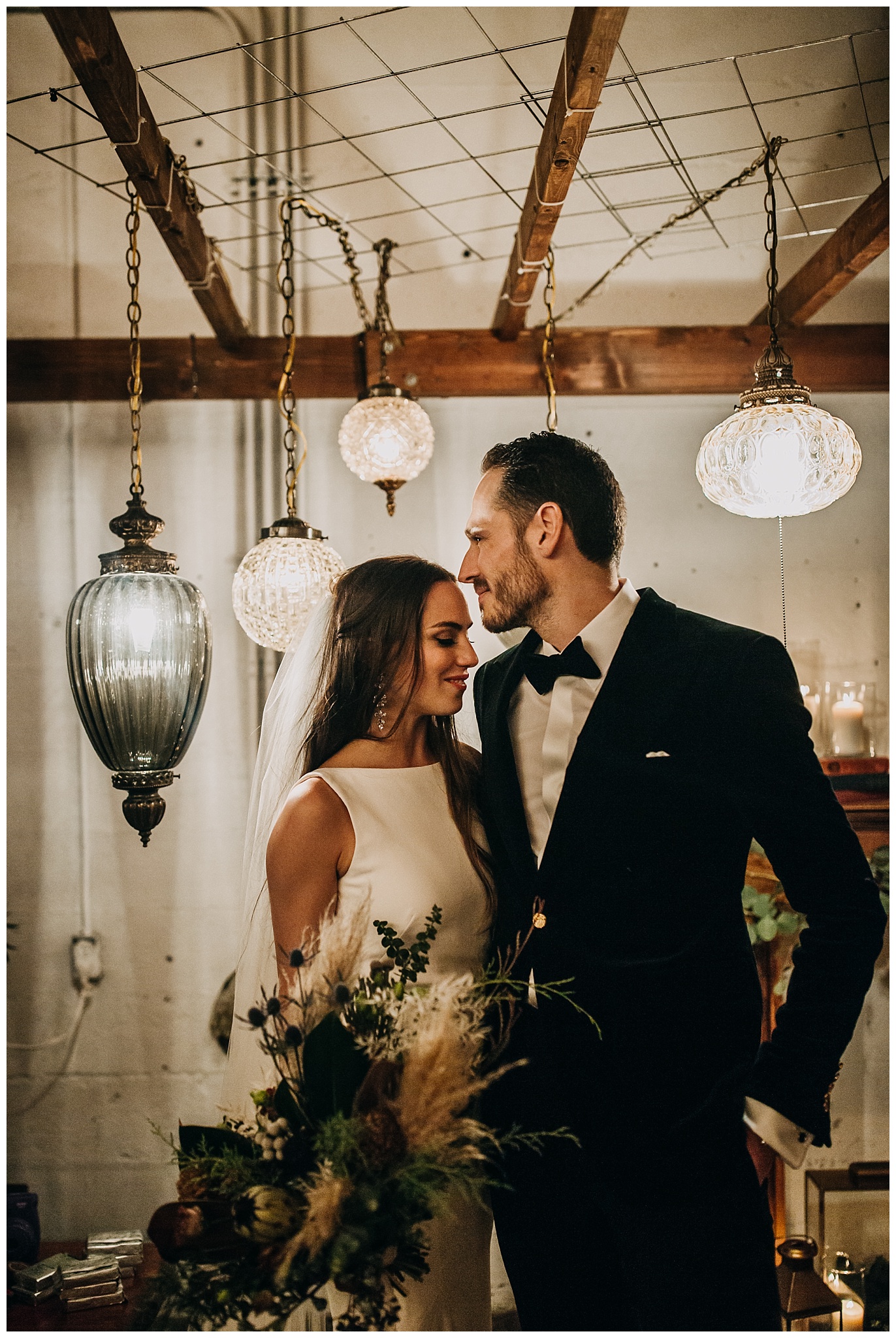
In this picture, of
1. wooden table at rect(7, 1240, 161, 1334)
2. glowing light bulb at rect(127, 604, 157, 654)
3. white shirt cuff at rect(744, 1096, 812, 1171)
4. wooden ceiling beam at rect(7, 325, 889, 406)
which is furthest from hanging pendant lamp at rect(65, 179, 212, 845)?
wooden table at rect(7, 1240, 161, 1334)

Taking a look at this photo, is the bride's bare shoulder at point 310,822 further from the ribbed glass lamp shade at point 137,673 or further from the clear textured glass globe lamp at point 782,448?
the clear textured glass globe lamp at point 782,448

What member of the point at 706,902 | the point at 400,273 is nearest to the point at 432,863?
the point at 706,902

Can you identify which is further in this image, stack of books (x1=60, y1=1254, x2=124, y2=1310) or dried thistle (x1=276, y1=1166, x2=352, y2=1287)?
stack of books (x1=60, y1=1254, x2=124, y2=1310)

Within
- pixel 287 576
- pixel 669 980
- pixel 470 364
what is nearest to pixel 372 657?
pixel 287 576

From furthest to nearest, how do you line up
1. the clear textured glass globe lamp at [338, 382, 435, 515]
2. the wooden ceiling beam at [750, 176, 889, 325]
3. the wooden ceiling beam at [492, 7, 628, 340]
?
the clear textured glass globe lamp at [338, 382, 435, 515] → the wooden ceiling beam at [750, 176, 889, 325] → the wooden ceiling beam at [492, 7, 628, 340]

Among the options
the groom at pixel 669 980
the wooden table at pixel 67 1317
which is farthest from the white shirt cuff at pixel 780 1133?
the wooden table at pixel 67 1317

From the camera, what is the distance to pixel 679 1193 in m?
1.63

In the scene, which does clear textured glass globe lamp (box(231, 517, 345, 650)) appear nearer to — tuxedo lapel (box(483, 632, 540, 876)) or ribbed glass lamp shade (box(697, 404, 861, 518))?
tuxedo lapel (box(483, 632, 540, 876))

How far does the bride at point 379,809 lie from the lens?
1763 millimetres

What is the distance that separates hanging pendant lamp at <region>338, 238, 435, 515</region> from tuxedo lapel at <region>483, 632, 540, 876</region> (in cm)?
68

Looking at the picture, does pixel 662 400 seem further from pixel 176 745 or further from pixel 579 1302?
pixel 579 1302

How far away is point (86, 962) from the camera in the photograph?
3.11 metres

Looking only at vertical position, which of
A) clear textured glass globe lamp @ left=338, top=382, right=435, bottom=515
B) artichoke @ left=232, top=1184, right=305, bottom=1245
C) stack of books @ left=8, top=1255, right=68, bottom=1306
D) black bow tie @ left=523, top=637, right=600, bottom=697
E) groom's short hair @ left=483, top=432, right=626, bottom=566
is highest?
clear textured glass globe lamp @ left=338, top=382, right=435, bottom=515

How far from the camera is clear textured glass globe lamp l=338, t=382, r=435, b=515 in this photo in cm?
238
